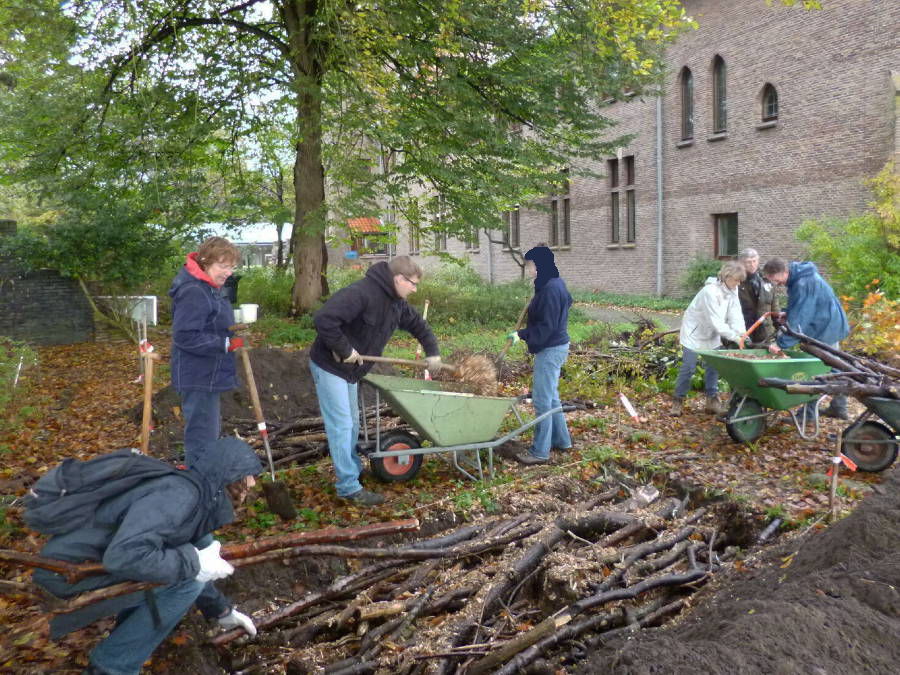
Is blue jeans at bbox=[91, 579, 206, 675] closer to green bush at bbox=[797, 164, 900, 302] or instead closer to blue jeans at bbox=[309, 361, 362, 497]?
blue jeans at bbox=[309, 361, 362, 497]

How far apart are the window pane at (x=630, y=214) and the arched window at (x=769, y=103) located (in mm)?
5866

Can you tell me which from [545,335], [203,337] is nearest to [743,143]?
[545,335]

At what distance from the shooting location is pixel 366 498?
5520mm

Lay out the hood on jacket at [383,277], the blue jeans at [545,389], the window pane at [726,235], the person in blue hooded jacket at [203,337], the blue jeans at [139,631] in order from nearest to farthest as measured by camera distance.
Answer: the blue jeans at [139,631]
the person in blue hooded jacket at [203,337]
the hood on jacket at [383,277]
the blue jeans at [545,389]
the window pane at [726,235]

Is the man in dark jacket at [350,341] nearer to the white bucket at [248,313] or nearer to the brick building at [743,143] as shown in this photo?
the white bucket at [248,313]

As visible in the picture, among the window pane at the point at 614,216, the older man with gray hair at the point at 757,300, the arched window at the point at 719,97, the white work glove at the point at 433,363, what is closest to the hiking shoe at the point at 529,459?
the white work glove at the point at 433,363

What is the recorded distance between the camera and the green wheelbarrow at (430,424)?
5.55 meters

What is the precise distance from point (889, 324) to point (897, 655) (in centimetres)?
899

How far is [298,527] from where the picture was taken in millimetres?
5102

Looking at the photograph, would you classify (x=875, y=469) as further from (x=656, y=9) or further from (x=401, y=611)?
(x=656, y=9)

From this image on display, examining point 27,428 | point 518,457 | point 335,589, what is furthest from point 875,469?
point 27,428

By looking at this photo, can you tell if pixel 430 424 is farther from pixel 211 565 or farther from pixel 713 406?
pixel 713 406

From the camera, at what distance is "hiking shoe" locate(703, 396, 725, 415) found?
832cm

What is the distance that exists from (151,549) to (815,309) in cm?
713
